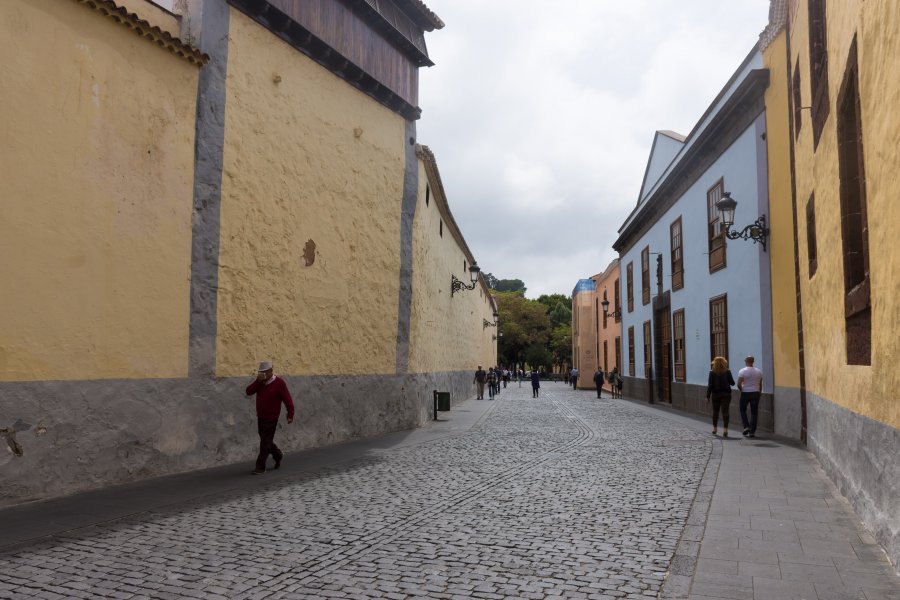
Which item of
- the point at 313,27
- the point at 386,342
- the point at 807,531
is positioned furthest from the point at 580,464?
the point at 313,27

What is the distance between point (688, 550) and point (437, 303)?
628 inches

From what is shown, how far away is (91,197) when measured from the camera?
7688 mm

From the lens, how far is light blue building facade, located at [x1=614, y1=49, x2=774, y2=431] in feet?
47.4

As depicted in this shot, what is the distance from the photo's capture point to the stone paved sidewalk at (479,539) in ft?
13.8

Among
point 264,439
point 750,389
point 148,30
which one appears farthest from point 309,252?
point 750,389

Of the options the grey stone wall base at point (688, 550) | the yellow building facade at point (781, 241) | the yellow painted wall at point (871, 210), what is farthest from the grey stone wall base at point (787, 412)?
the grey stone wall base at point (688, 550)

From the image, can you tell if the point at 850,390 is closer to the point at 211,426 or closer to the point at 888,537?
the point at 888,537

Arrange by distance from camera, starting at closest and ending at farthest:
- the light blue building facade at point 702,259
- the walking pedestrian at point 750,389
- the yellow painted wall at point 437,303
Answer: the walking pedestrian at point 750,389, the light blue building facade at point 702,259, the yellow painted wall at point 437,303

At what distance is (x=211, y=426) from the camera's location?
933 cm

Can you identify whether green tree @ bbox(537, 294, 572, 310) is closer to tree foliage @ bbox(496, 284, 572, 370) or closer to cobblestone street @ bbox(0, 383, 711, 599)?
tree foliage @ bbox(496, 284, 572, 370)

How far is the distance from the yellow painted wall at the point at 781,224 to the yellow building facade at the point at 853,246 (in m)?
1.87

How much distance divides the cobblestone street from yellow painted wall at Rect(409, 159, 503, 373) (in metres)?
7.39

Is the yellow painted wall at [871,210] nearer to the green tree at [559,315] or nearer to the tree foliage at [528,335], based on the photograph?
the tree foliage at [528,335]

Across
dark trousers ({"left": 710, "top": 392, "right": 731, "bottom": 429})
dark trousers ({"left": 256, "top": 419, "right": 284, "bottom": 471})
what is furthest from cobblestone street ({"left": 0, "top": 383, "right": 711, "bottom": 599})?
dark trousers ({"left": 710, "top": 392, "right": 731, "bottom": 429})
